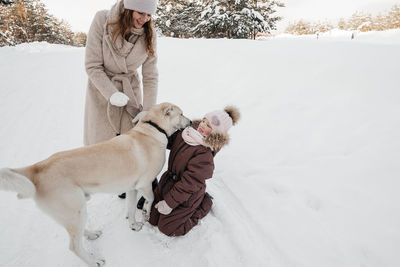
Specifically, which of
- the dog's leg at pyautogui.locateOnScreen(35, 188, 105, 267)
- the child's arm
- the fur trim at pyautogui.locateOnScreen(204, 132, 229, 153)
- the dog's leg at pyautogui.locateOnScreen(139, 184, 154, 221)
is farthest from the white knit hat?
the dog's leg at pyautogui.locateOnScreen(139, 184, 154, 221)

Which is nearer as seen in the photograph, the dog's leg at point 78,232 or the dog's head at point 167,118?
the dog's leg at point 78,232

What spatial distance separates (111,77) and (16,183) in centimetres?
157

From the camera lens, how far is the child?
249 cm

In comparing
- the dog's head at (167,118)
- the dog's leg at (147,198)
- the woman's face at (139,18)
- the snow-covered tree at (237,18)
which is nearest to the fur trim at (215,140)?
the dog's head at (167,118)

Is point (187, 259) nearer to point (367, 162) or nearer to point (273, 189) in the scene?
point (273, 189)

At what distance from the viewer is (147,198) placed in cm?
271

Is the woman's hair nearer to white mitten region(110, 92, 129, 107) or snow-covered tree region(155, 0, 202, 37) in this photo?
white mitten region(110, 92, 129, 107)

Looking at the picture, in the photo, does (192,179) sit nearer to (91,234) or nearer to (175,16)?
(91,234)

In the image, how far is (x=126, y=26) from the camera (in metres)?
2.41

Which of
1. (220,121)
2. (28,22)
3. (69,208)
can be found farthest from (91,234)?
(28,22)

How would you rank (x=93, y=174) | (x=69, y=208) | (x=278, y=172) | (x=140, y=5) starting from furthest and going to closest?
(x=278, y=172) < (x=140, y=5) < (x=93, y=174) < (x=69, y=208)

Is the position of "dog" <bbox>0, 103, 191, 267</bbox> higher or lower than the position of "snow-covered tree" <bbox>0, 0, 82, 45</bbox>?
lower

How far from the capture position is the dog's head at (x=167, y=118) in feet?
8.84

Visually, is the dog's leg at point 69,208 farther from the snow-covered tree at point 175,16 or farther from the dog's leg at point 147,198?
the snow-covered tree at point 175,16
